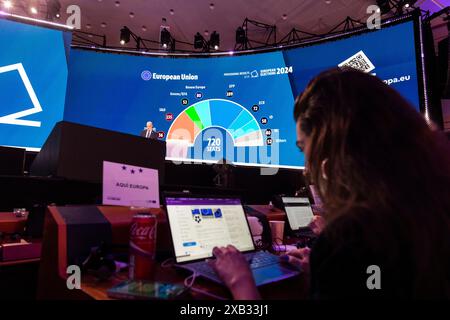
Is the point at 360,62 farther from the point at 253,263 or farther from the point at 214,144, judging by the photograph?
the point at 253,263

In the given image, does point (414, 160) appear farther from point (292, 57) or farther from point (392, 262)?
point (292, 57)

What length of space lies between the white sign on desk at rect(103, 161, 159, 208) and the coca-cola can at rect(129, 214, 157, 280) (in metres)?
0.26

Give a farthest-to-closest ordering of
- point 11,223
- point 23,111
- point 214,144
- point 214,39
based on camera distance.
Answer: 1. point 214,39
2. point 214,144
3. point 23,111
4. point 11,223

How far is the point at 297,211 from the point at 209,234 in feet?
3.96

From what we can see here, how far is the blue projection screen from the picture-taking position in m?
3.53

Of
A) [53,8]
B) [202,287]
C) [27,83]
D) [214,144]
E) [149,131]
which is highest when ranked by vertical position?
[53,8]

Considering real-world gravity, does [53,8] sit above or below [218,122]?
above

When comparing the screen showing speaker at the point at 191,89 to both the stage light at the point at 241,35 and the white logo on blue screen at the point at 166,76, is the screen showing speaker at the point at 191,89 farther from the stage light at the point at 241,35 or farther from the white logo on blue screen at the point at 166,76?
the stage light at the point at 241,35

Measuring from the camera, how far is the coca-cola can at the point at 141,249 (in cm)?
89

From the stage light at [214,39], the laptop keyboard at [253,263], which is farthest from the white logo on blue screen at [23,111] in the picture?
the stage light at [214,39]

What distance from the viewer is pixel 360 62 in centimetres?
375

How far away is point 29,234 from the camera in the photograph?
1.60 meters

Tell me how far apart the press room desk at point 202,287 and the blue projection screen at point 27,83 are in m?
3.44

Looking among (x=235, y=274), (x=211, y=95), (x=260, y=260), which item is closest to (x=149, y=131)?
(x=211, y=95)
